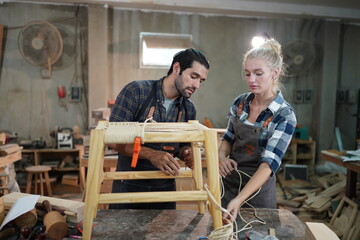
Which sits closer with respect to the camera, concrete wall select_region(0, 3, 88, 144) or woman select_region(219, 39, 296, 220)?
woman select_region(219, 39, 296, 220)

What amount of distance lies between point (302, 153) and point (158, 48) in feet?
11.9

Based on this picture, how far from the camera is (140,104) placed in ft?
6.07

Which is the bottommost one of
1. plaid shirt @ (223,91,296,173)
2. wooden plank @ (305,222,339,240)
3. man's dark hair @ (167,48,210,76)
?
wooden plank @ (305,222,339,240)

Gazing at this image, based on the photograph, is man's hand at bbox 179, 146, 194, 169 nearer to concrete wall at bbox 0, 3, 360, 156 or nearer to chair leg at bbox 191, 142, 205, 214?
chair leg at bbox 191, 142, 205, 214

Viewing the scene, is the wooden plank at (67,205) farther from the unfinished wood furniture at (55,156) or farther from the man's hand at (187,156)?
the unfinished wood furniture at (55,156)

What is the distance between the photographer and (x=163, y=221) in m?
1.30

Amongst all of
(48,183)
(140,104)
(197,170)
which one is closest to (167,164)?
(197,170)

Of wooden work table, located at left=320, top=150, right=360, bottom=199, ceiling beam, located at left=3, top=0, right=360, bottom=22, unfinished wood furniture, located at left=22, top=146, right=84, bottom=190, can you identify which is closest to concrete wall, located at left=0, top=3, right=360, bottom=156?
ceiling beam, located at left=3, top=0, right=360, bottom=22

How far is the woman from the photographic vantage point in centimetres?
143

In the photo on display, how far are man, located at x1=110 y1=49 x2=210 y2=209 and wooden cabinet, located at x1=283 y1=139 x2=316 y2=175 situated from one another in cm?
435

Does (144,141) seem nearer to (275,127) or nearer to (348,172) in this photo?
(275,127)

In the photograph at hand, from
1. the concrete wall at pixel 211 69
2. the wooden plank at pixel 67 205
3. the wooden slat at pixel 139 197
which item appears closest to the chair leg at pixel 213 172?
the wooden slat at pixel 139 197

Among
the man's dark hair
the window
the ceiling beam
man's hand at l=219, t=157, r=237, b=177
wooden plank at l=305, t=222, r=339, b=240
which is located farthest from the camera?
the window

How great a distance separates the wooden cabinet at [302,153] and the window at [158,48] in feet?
9.82
